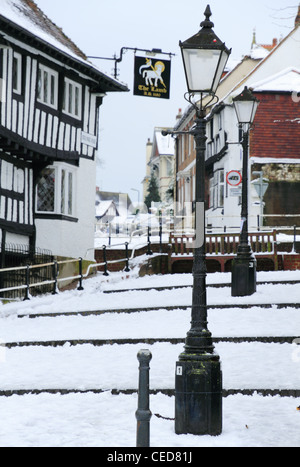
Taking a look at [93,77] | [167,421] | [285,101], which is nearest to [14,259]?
[93,77]

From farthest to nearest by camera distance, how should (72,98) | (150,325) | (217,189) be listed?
(217,189), (72,98), (150,325)

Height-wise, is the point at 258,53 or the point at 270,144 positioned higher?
the point at 258,53

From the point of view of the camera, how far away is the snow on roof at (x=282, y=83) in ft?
118

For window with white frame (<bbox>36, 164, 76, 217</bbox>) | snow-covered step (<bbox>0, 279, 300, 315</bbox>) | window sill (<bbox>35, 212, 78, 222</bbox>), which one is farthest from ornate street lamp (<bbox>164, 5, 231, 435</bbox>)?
window with white frame (<bbox>36, 164, 76, 217</bbox>)

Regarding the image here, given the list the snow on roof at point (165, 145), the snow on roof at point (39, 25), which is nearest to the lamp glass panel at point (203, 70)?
the snow on roof at point (39, 25)

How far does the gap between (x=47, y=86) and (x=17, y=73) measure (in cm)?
181

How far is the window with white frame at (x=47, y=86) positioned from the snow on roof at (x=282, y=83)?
42.2 ft

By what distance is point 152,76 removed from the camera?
27750 mm

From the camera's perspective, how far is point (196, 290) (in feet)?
32.1

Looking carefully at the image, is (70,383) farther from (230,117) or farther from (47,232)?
(230,117)

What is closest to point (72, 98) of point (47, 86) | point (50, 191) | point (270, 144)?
point (47, 86)

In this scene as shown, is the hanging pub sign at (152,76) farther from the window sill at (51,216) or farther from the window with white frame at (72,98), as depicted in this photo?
the window sill at (51,216)

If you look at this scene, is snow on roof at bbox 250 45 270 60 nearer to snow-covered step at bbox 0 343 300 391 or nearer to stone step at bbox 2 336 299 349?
stone step at bbox 2 336 299 349

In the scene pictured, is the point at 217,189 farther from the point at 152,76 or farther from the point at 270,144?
the point at 152,76
